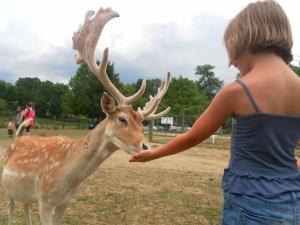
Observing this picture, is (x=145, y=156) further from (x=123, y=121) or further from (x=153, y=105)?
Answer: (x=153, y=105)

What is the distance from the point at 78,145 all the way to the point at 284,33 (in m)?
3.55

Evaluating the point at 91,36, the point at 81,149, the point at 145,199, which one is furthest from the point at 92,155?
the point at 145,199

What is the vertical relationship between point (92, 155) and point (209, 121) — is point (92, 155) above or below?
below

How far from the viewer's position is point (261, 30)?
2049 millimetres

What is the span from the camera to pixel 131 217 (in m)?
6.78

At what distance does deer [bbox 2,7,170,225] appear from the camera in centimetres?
474

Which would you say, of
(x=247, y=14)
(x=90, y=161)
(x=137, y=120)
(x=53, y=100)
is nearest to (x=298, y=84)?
(x=247, y=14)

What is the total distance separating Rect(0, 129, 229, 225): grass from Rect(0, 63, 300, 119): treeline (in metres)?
21.5

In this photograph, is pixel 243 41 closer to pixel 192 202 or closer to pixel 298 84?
pixel 298 84

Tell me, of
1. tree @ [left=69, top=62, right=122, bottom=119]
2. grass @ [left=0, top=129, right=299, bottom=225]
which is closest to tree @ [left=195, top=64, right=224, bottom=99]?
tree @ [left=69, top=62, right=122, bottom=119]

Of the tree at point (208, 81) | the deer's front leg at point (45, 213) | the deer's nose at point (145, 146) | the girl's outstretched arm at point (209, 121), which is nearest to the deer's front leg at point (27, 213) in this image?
the deer's front leg at point (45, 213)

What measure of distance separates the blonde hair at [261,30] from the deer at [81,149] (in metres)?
2.40

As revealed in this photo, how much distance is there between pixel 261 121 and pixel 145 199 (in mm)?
6242

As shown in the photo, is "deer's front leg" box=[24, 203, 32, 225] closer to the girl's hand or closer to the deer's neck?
the deer's neck
